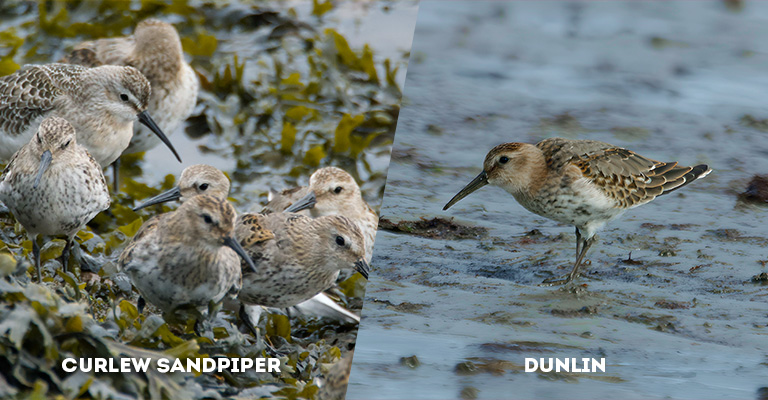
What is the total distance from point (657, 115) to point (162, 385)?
4.03m

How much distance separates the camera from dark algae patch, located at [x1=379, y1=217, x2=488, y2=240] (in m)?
4.75

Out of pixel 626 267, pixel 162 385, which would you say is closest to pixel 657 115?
pixel 626 267

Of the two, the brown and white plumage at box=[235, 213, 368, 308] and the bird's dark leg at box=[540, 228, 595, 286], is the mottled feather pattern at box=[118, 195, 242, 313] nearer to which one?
the brown and white plumage at box=[235, 213, 368, 308]

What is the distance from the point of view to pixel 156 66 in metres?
6.42

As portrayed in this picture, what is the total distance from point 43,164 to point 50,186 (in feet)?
0.43

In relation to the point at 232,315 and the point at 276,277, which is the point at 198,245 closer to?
the point at 276,277

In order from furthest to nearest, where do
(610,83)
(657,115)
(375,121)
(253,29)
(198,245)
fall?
(253,29), (375,121), (610,83), (657,115), (198,245)

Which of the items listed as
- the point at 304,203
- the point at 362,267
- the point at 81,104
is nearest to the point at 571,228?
the point at 362,267

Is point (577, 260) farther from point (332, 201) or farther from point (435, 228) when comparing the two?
point (332, 201)

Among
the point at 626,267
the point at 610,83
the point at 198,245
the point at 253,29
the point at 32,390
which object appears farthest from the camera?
the point at 253,29

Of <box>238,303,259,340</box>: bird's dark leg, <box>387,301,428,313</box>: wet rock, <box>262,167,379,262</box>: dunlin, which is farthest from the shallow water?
<box>238,303,259,340</box>: bird's dark leg

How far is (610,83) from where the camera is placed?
21.7 ft

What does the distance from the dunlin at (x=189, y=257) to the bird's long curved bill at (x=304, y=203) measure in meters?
1.38

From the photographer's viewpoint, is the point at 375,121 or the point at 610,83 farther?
the point at 375,121
